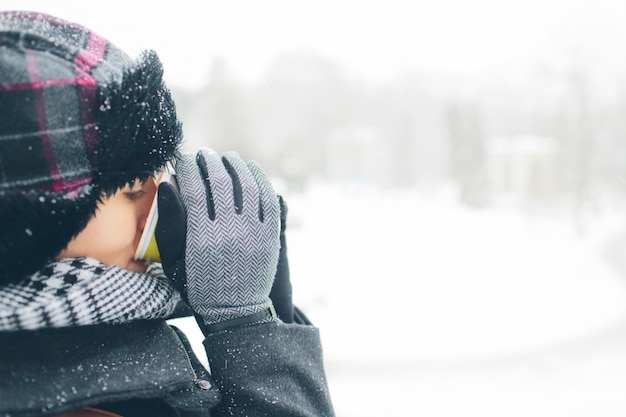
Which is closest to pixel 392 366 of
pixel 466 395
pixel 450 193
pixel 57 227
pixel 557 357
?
pixel 466 395

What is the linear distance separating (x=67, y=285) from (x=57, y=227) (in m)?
0.05

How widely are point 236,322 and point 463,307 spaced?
16.0 feet

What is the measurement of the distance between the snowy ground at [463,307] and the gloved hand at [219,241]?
2366 mm

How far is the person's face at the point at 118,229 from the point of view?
0.54m

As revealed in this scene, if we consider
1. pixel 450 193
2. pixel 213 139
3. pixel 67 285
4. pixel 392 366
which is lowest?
pixel 450 193

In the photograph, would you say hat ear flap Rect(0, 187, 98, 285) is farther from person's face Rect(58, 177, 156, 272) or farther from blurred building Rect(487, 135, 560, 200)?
blurred building Rect(487, 135, 560, 200)

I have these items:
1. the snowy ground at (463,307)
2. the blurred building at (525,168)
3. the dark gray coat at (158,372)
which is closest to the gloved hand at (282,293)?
the dark gray coat at (158,372)

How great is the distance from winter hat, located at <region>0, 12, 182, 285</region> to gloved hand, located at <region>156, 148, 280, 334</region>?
0.26 ft

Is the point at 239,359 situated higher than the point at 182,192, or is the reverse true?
the point at 182,192

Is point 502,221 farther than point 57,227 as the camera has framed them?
Yes

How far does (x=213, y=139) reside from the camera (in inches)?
343

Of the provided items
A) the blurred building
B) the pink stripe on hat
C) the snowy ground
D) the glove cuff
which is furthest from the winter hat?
the blurred building

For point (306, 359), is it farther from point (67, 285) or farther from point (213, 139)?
point (213, 139)

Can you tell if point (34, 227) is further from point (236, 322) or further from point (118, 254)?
point (236, 322)
